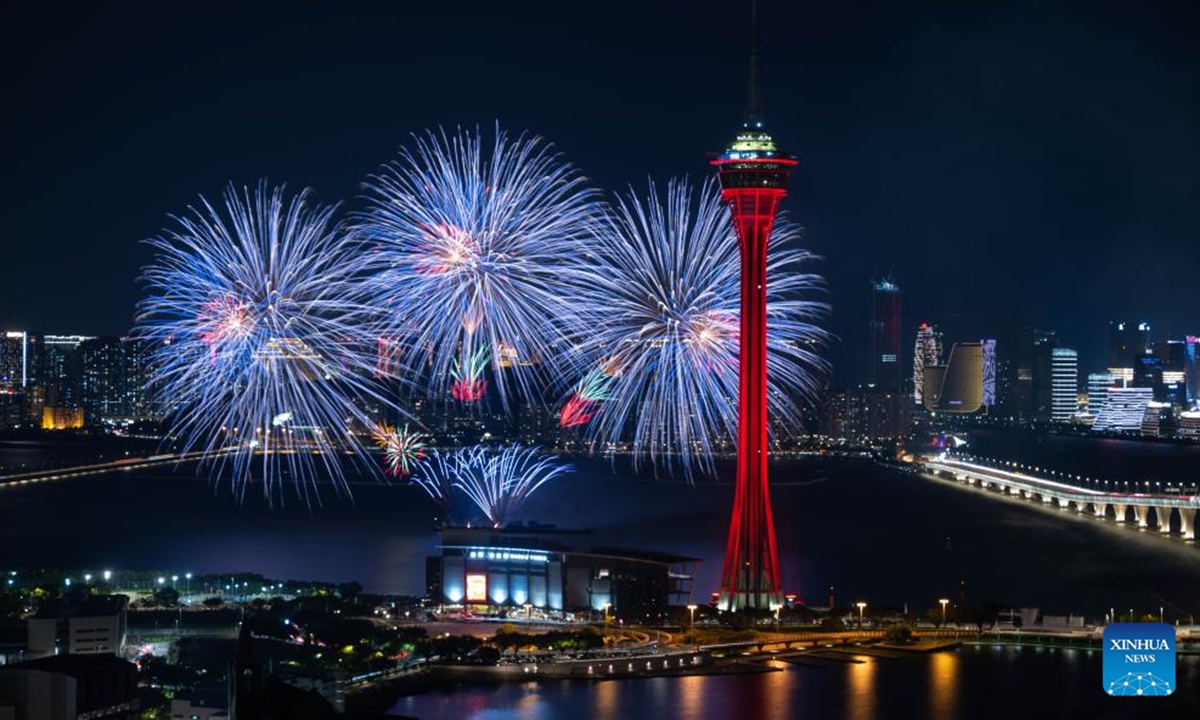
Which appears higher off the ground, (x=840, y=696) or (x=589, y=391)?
(x=589, y=391)

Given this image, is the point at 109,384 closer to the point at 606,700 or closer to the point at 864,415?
the point at 864,415

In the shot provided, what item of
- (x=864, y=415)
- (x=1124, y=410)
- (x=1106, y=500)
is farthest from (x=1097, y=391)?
(x=1106, y=500)

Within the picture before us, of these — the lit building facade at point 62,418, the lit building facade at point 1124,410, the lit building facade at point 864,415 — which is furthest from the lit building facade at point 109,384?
the lit building facade at point 1124,410

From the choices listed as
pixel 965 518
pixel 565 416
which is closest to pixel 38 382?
pixel 965 518

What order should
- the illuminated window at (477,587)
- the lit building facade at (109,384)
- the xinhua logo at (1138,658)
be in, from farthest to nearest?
1. the lit building facade at (109,384)
2. the illuminated window at (477,587)
3. the xinhua logo at (1138,658)

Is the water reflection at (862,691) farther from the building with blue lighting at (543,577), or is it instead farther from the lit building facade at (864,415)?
the lit building facade at (864,415)

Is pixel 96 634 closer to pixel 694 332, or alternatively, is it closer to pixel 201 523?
pixel 694 332
